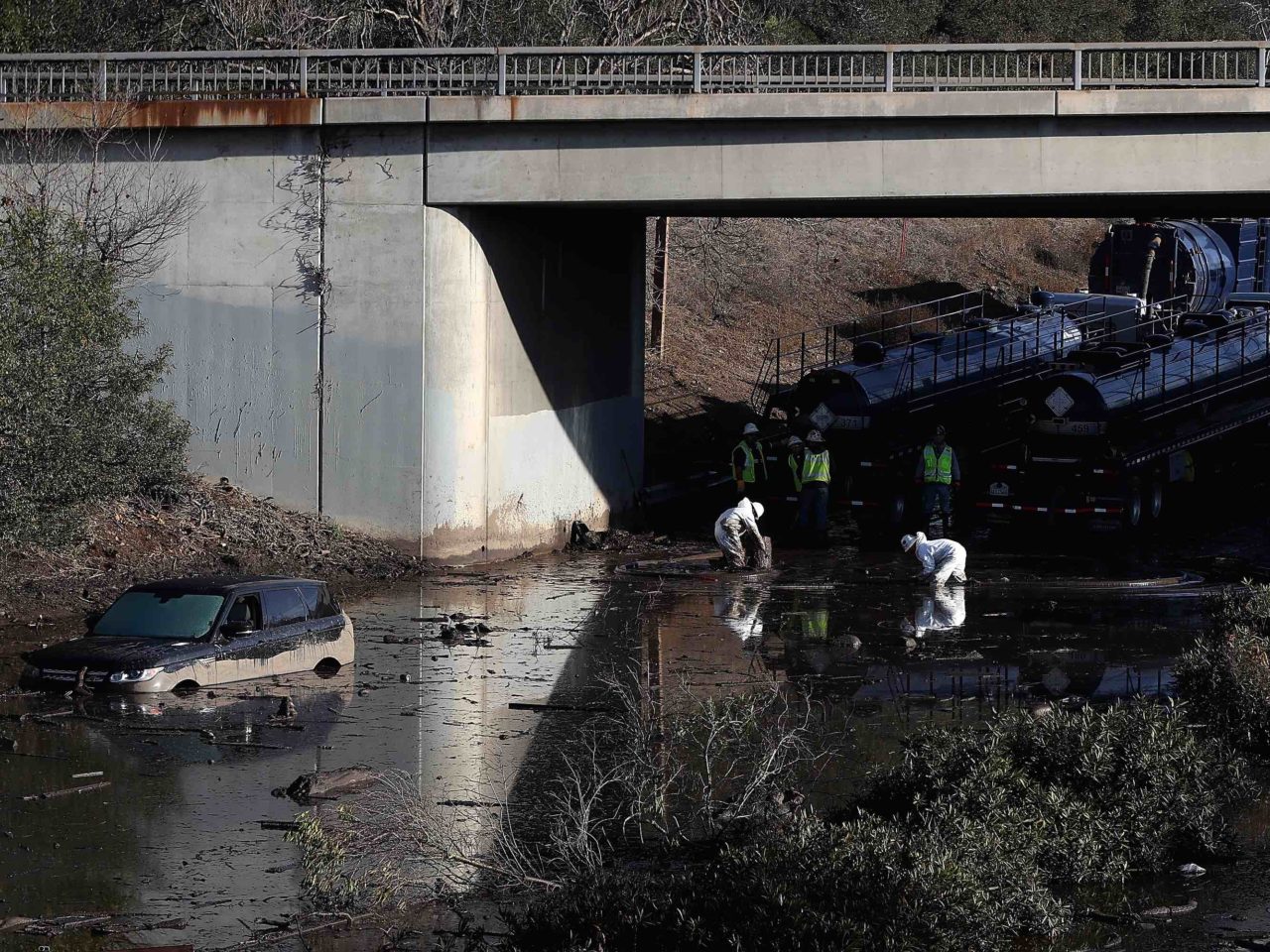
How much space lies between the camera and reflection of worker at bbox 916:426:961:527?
2566 cm

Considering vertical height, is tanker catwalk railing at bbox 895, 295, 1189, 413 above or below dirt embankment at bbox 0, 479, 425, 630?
above

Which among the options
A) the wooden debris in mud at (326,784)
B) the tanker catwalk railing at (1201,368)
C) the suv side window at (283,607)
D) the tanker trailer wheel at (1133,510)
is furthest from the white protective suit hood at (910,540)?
the wooden debris in mud at (326,784)

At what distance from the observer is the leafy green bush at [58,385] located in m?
17.8

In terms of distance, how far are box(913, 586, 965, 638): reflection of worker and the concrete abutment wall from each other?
6375 mm

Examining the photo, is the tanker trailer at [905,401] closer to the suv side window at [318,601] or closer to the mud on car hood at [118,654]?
the suv side window at [318,601]

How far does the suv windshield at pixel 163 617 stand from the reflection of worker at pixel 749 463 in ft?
39.7

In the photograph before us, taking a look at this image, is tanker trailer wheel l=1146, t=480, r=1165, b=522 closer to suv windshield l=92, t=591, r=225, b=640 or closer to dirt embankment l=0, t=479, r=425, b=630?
dirt embankment l=0, t=479, r=425, b=630

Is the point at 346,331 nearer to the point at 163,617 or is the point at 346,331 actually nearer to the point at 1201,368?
the point at 163,617

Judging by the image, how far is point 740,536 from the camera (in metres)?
23.3

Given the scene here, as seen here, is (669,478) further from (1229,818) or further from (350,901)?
(350,901)

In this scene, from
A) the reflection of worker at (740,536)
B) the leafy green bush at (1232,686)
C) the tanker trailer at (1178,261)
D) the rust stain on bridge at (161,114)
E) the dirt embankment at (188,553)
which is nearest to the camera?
the leafy green bush at (1232,686)

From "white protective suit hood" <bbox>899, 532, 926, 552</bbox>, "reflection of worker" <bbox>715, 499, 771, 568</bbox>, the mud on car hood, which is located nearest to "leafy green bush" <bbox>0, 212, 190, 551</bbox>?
the mud on car hood

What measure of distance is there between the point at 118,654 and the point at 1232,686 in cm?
938

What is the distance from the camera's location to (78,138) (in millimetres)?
22344
